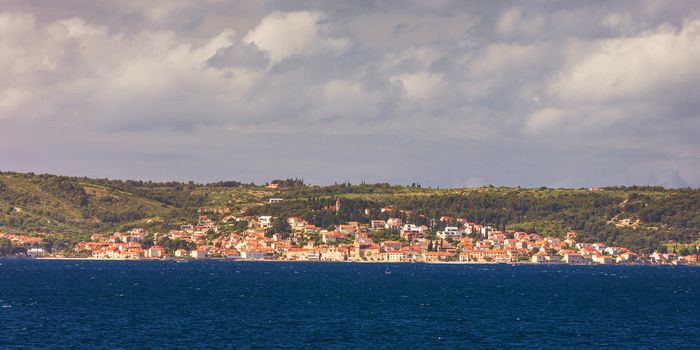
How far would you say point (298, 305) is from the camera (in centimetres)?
12962

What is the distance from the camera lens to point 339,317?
113m

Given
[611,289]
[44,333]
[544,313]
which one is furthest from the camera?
[611,289]

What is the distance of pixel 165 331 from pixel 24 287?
79258 mm

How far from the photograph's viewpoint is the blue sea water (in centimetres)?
9056

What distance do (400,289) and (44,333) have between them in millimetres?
85121

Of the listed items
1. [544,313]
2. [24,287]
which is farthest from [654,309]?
[24,287]

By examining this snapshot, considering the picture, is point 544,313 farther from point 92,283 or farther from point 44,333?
point 92,283

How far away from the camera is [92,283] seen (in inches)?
7219

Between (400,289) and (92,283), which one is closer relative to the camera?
(400,289)

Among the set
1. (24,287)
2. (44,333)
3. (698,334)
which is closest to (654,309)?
(698,334)

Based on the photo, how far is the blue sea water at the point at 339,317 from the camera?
90.6 metres

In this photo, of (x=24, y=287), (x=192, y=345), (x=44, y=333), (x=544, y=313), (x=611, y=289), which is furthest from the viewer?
(x=611, y=289)

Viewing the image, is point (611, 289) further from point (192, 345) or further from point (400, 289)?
point (192, 345)

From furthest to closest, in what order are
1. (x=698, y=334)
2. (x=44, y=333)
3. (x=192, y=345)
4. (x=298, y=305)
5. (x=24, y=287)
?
(x=24, y=287) → (x=298, y=305) → (x=698, y=334) → (x=44, y=333) → (x=192, y=345)
